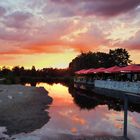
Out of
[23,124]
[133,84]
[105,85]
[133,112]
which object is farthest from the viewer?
[105,85]

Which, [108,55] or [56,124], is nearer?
[56,124]

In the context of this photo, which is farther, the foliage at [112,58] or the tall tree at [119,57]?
the tall tree at [119,57]

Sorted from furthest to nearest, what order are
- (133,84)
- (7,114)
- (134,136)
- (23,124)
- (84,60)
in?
(84,60)
(133,84)
(7,114)
(23,124)
(134,136)

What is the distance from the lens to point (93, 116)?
26328 mm

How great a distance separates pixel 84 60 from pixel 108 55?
26999mm

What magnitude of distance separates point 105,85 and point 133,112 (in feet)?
96.3

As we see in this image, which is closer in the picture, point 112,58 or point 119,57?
point 119,57

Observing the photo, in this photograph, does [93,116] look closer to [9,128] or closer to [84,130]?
[84,130]

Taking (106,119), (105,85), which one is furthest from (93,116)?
(105,85)

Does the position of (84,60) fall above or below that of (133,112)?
above

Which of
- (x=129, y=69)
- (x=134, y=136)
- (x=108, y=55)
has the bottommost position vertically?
(x=134, y=136)

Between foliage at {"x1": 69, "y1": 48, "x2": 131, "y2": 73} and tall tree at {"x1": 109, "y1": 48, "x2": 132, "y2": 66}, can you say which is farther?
tall tree at {"x1": 109, "y1": 48, "x2": 132, "y2": 66}

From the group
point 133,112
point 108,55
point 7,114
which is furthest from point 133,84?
point 108,55

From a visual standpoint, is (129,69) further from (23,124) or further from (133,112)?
(23,124)
